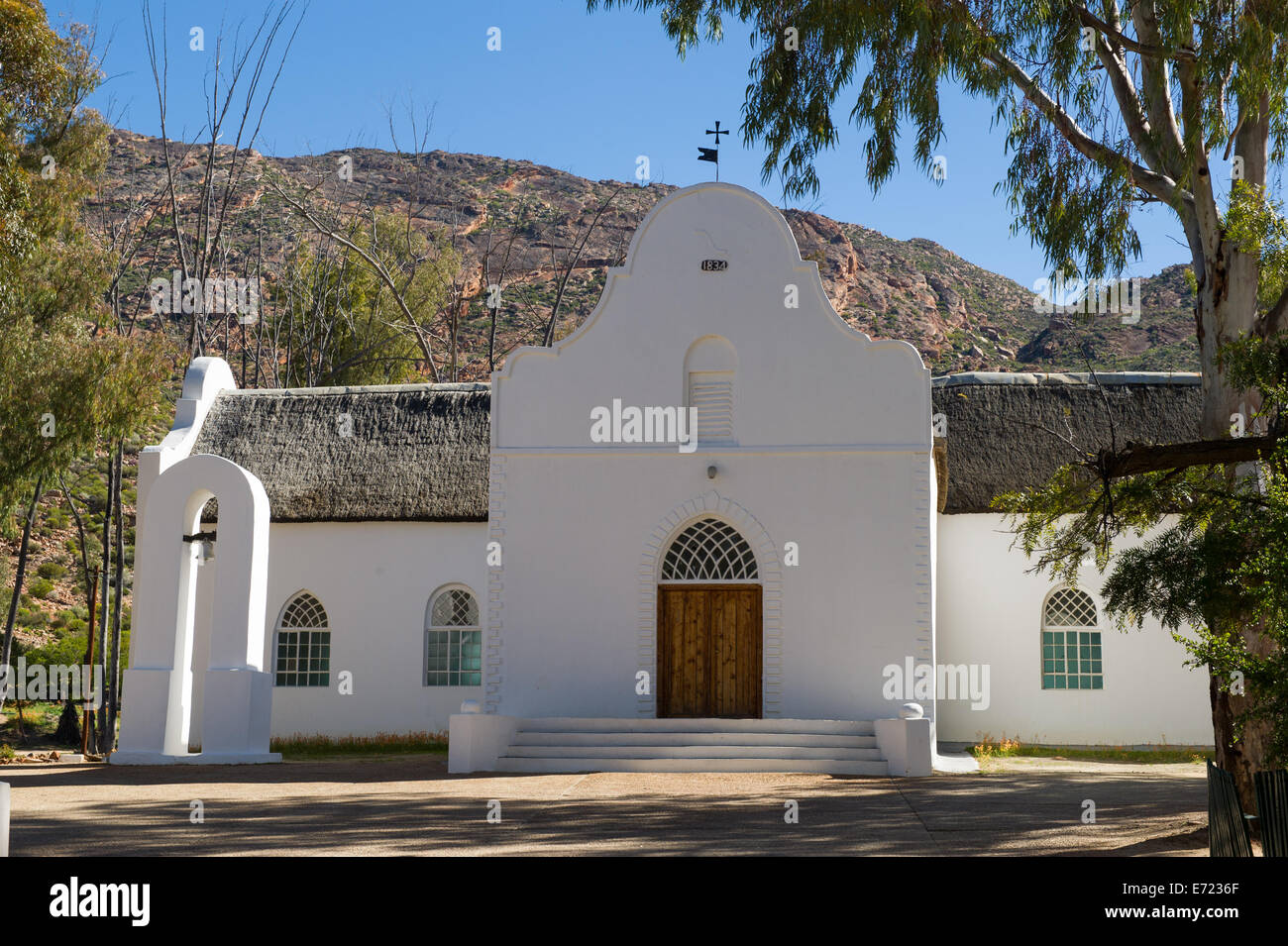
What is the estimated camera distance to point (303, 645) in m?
22.8

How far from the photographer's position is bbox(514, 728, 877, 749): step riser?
16484 millimetres

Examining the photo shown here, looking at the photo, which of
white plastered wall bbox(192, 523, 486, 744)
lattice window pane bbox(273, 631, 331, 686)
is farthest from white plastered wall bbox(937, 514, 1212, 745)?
lattice window pane bbox(273, 631, 331, 686)

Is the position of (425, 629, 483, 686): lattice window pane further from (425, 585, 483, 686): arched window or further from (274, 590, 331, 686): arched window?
(274, 590, 331, 686): arched window

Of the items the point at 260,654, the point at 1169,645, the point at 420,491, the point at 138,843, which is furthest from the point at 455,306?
the point at 138,843

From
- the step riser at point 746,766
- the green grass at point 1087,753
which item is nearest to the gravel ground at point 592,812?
the step riser at point 746,766

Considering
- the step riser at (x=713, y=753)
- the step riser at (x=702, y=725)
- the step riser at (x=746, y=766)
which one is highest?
the step riser at (x=702, y=725)

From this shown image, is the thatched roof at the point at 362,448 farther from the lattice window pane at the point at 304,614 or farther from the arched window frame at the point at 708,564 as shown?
the arched window frame at the point at 708,564

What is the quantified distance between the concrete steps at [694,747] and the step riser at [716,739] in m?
0.01

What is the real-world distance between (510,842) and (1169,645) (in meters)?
16.1

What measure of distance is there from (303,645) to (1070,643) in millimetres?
14429

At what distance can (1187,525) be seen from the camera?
1056cm

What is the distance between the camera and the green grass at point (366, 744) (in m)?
21.4

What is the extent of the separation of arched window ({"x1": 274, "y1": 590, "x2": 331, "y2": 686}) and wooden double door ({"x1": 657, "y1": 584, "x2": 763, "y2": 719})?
7744 millimetres
